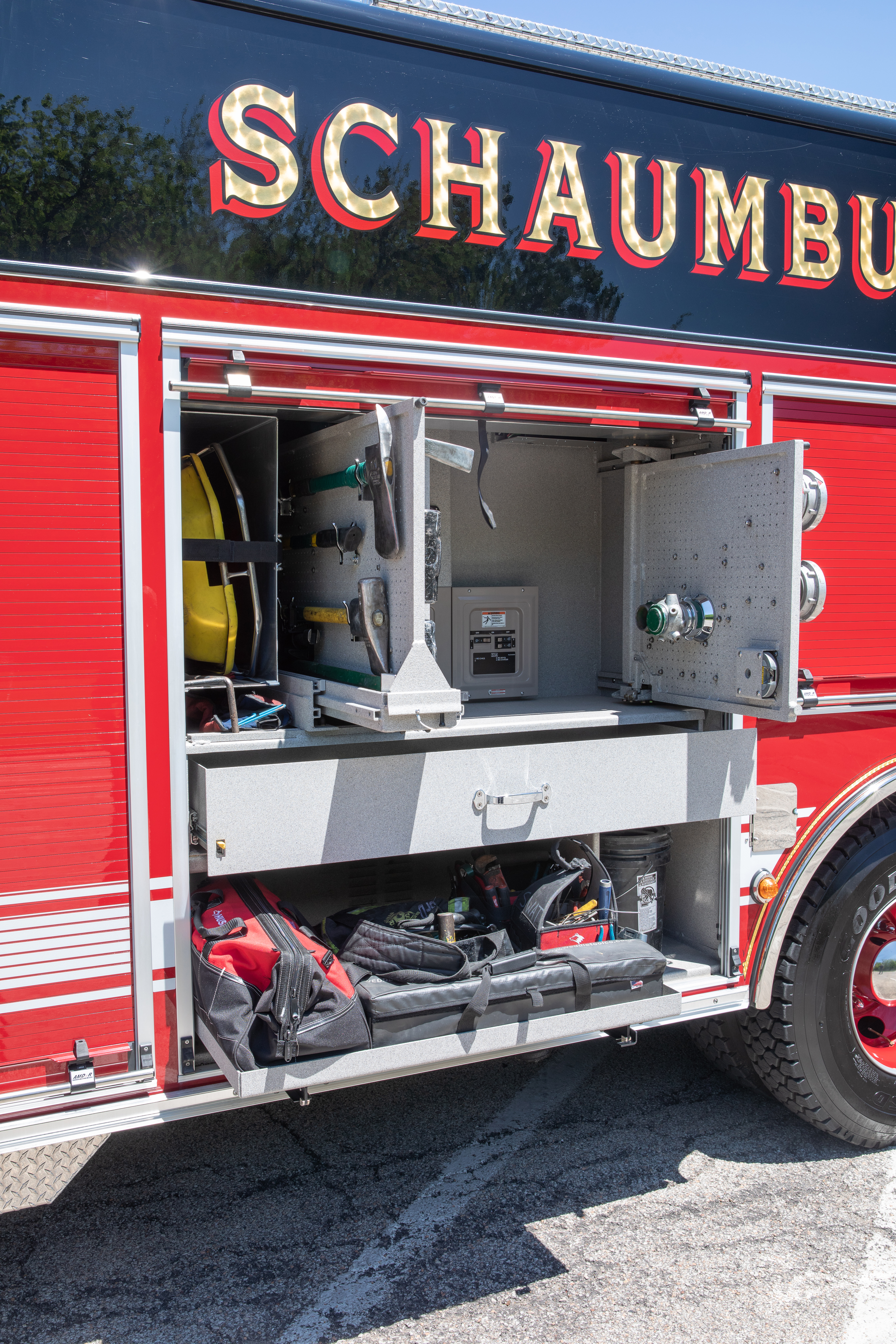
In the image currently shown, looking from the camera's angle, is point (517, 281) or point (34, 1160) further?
point (34, 1160)

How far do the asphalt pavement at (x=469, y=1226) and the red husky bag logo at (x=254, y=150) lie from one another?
2666mm

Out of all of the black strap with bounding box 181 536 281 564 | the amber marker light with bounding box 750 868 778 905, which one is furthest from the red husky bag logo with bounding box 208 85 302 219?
the amber marker light with bounding box 750 868 778 905

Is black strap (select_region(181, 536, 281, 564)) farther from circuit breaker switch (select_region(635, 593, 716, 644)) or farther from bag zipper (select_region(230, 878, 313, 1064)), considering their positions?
circuit breaker switch (select_region(635, 593, 716, 644))

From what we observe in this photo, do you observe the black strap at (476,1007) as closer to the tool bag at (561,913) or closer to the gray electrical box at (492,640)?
the tool bag at (561,913)

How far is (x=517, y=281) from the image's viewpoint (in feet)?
8.93

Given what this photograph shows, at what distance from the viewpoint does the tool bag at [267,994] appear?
222 cm

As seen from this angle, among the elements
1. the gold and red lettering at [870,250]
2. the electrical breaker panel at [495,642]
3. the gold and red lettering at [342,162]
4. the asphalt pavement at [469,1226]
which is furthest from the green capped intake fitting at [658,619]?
the asphalt pavement at [469,1226]

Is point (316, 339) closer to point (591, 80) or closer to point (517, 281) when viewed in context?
point (517, 281)

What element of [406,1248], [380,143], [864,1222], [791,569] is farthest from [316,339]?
[864,1222]

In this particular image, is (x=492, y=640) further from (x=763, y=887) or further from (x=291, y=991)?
(x=291, y=991)

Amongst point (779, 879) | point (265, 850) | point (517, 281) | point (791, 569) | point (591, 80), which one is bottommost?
point (779, 879)

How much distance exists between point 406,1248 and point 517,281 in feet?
8.60

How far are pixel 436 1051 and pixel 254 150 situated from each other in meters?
2.17

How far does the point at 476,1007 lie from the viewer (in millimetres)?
2463
